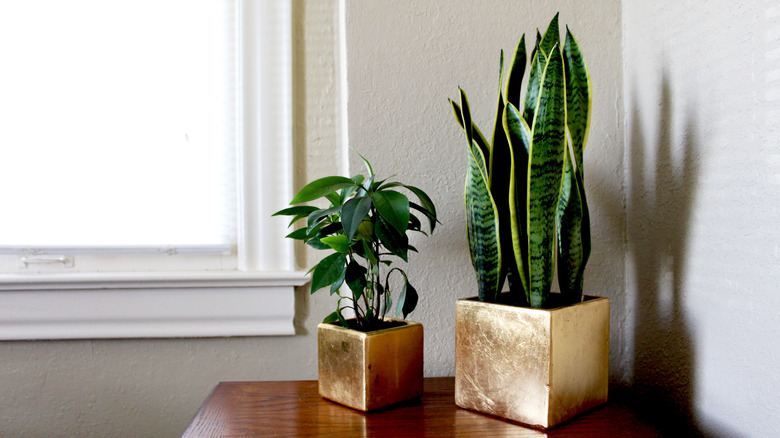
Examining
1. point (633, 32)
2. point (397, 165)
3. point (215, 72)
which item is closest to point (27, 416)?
point (215, 72)

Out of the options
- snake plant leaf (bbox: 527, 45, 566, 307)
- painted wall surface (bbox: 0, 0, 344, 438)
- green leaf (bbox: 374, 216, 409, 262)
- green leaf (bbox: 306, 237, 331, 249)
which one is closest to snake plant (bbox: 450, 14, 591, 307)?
snake plant leaf (bbox: 527, 45, 566, 307)

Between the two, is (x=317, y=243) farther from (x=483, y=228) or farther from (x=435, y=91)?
(x=435, y=91)

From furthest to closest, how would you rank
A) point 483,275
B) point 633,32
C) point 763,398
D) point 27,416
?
point 27,416
point 633,32
point 483,275
point 763,398

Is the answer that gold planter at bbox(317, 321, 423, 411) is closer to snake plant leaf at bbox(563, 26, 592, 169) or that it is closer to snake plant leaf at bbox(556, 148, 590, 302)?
snake plant leaf at bbox(556, 148, 590, 302)

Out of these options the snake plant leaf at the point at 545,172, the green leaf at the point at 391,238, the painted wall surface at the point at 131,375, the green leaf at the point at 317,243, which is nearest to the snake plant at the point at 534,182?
the snake plant leaf at the point at 545,172

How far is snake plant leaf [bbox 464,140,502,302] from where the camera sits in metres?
0.64

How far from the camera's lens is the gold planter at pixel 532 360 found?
22.7 inches

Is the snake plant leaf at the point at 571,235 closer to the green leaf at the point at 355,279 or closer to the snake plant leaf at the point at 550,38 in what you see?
the snake plant leaf at the point at 550,38

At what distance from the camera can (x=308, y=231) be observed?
66 cm

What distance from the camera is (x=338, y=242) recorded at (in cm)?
62

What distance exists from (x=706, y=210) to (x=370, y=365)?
485 mm

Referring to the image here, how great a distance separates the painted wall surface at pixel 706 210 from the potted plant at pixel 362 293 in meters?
0.36

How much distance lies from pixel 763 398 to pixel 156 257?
1022mm

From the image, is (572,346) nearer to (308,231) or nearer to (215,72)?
(308,231)
